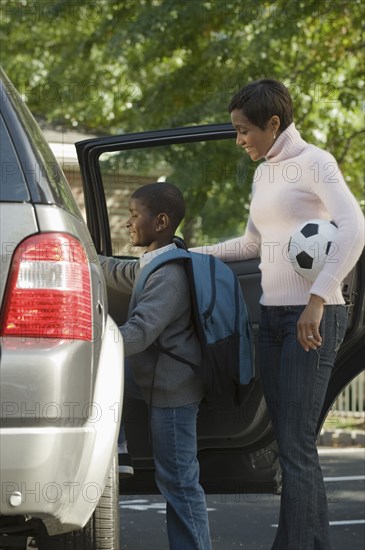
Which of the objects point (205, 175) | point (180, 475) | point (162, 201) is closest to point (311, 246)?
point (162, 201)

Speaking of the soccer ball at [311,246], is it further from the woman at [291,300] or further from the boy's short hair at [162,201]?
the boy's short hair at [162,201]

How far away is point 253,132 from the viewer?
473 cm

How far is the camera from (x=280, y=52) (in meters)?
16.0

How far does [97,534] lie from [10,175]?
3.92 ft

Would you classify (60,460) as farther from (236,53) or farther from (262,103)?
(236,53)

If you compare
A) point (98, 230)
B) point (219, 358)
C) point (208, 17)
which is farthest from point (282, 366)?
point (208, 17)

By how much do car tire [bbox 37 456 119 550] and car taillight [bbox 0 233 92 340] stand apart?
72 centimetres

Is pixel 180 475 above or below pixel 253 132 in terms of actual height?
below

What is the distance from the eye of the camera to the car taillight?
3312 mm

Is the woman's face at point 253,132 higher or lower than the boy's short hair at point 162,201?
higher

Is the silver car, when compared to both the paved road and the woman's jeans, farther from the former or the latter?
the paved road

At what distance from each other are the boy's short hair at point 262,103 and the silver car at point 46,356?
1.28 meters

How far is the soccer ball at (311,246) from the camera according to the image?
4.54 metres

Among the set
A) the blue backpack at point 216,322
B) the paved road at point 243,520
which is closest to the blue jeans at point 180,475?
the blue backpack at point 216,322
